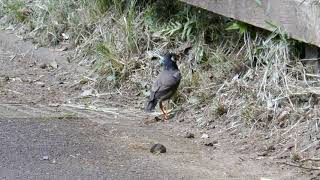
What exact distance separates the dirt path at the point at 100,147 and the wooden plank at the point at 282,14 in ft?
3.27

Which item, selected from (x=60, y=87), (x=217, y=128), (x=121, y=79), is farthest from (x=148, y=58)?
(x=217, y=128)

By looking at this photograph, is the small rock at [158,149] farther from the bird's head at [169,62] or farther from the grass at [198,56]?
the bird's head at [169,62]

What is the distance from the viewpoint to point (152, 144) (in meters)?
6.07

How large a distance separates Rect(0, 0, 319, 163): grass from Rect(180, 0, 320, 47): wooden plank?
0.13 metres

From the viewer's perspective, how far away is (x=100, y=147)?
5930 millimetres

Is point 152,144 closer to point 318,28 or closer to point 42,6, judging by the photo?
point 318,28

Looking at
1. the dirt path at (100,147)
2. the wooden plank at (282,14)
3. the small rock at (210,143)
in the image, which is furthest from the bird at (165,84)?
the small rock at (210,143)

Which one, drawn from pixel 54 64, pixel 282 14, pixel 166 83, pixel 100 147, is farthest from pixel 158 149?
pixel 54 64

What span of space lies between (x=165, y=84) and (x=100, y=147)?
131 cm

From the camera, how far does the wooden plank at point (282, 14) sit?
6.17 metres

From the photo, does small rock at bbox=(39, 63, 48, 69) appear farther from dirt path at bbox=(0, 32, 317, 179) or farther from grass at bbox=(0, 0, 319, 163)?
dirt path at bbox=(0, 32, 317, 179)

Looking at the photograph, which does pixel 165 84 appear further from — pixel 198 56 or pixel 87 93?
pixel 87 93

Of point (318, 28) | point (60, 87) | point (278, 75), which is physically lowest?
point (60, 87)

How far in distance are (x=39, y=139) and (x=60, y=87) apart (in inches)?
85.6
